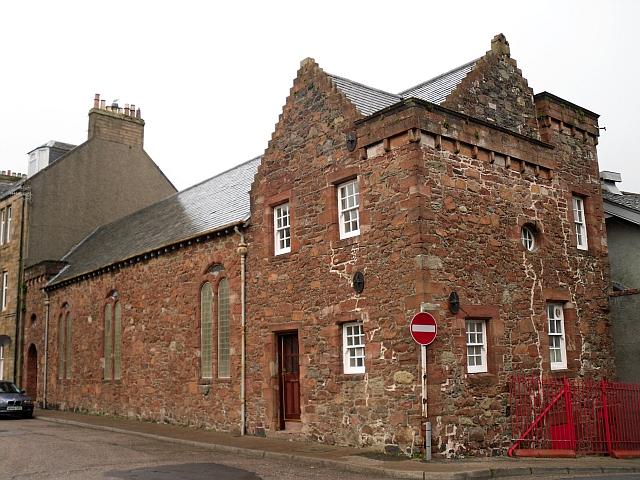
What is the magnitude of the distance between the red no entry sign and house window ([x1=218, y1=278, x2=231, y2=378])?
7.62 meters

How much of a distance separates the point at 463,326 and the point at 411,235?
220 centimetres

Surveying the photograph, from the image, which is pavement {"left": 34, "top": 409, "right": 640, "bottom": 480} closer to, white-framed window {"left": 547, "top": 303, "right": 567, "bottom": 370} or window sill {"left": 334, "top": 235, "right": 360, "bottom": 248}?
white-framed window {"left": 547, "top": 303, "right": 567, "bottom": 370}

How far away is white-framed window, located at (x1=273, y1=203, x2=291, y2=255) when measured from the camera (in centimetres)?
1722

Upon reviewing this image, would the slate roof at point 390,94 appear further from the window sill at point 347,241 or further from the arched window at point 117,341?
the arched window at point 117,341

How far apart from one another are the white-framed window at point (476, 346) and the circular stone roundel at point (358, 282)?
7.81ft

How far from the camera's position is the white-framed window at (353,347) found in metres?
14.7

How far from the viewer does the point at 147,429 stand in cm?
1927

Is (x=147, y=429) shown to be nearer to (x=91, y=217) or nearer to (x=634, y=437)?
(x=634, y=437)

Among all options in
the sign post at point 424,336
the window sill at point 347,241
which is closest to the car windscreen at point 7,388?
the window sill at point 347,241

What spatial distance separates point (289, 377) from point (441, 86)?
8311 mm

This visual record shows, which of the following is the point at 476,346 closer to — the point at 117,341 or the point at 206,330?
the point at 206,330

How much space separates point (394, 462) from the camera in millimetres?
12289

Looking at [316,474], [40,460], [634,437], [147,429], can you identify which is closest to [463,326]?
[316,474]

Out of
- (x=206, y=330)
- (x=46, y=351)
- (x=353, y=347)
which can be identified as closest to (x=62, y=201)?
(x=46, y=351)
